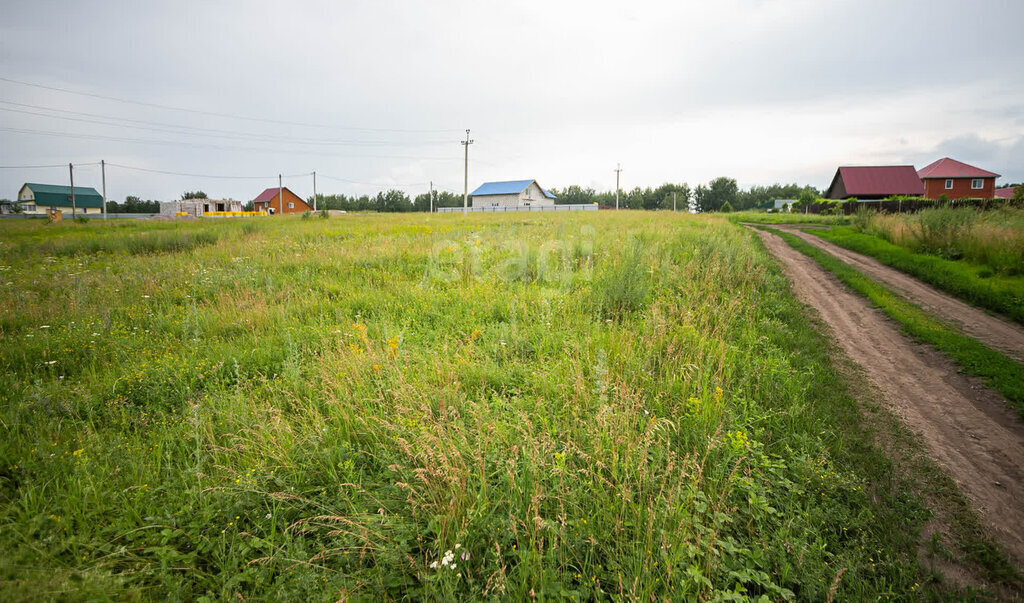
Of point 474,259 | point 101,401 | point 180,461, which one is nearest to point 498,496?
point 180,461

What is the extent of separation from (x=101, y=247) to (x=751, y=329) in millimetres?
20209

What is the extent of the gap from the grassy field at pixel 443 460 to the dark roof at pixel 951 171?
70.3 meters

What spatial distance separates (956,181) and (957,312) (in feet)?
223

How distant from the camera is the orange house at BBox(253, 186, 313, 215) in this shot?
72456 millimetres

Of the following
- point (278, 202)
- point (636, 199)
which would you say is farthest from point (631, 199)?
point (278, 202)

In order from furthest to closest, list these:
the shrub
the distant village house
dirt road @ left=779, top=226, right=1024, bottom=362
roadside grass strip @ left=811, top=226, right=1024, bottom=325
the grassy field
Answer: the distant village house < roadside grass strip @ left=811, top=226, right=1024, bottom=325 < the shrub < dirt road @ left=779, top=226, right=1024, bottom=362 < the grassy field

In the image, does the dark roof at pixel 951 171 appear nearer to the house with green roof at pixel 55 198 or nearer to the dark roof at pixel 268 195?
the dark roof at pixel 268 195

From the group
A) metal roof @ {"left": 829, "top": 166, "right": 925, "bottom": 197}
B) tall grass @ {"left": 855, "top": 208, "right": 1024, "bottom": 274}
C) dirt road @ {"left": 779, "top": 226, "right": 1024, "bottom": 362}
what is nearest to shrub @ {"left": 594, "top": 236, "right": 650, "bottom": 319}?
dirt road @ {"left": 779, "top": 226, "right": 1024, "bottom": 362}

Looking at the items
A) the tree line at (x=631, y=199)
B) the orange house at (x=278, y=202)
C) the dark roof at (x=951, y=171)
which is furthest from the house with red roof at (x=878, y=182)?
the orange house at (x=278, y=202)

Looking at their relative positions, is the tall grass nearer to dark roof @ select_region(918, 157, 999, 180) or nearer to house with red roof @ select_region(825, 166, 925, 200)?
house with red roof @ select_region(825, 166, 925, 200)

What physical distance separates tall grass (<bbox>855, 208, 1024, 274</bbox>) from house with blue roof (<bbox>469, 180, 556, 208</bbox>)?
63536 millimetres

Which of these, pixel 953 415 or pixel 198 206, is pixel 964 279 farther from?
pixel 198 206

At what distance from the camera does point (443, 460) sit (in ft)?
9.05

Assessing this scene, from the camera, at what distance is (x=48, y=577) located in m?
2.04
